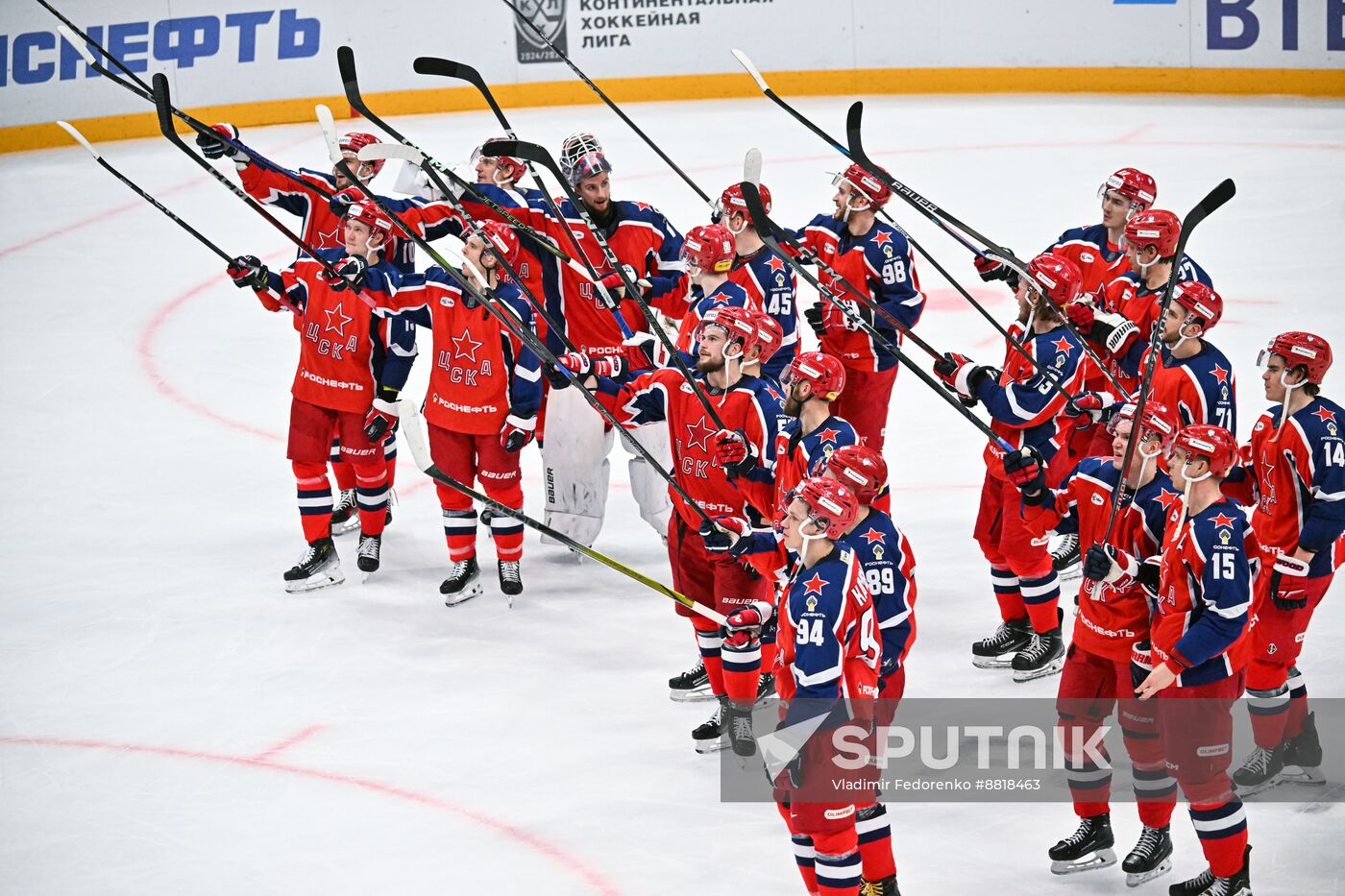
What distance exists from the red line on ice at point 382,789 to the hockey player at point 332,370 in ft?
4.44

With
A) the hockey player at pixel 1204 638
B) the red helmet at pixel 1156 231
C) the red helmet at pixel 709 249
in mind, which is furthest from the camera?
the red helmet at pixel 709 249

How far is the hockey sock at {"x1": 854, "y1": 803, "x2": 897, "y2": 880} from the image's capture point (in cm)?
407

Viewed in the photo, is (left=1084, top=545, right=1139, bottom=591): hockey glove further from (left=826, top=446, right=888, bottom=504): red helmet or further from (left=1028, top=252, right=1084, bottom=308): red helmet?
(left=1028, top=252, right=1084, bottom=308): red helmet

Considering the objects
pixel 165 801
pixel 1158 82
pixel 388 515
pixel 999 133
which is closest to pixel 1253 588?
pixel 165 801

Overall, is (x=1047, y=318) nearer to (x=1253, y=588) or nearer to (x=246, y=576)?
(x=1253, y=588)

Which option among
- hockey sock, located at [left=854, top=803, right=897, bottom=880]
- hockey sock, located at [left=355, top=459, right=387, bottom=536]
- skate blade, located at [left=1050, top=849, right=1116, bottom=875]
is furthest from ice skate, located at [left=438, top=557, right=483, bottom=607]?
skate blade, located at [left=1050, top=849, right=1116, bottom=875]

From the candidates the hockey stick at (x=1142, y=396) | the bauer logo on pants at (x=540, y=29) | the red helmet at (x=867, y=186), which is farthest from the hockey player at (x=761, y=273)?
the bauer logo on pants at (x=540, y=29)

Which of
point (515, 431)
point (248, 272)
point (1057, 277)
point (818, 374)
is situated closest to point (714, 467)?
point (818, 374)

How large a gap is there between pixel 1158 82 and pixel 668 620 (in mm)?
9555

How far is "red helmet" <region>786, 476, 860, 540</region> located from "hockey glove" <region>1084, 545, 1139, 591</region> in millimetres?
695

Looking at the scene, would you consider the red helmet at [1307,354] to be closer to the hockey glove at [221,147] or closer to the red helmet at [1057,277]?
the red helmet at [1057,277]

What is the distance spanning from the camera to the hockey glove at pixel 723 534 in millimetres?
4703

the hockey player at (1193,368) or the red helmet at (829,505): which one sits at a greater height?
the hockey player at (1193,368)

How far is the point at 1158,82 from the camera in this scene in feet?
45.8
